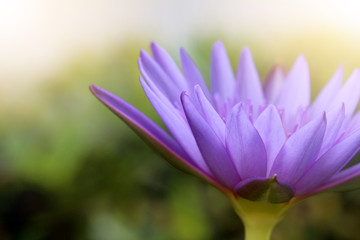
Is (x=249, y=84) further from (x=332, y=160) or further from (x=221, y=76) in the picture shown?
(x=332, y=160)

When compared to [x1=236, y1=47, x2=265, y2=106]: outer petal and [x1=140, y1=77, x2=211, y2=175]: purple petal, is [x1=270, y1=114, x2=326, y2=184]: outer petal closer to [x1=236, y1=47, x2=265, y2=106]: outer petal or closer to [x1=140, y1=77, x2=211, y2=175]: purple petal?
[x1=140, y1=77, x2=211, y2=175]: purple petal

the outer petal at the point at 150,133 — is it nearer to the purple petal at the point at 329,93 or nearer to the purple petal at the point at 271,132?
the purple petal at the point at 271,132

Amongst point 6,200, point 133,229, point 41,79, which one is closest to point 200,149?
point 133,229

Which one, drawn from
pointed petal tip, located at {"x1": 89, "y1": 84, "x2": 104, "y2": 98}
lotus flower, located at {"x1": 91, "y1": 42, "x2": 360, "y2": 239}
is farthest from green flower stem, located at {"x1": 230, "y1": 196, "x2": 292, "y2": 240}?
pointed petal tip, located at {"x1": 89, "y1": 84, "x2": 104, "y2": 98}

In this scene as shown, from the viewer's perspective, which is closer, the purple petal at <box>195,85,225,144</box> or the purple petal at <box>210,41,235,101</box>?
the purple petal at <box>195,85,225,144</box>

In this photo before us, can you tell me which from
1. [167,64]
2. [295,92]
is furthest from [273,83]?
[167,64]

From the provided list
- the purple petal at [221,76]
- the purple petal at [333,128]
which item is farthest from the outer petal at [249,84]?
the purple petal at [333,128]

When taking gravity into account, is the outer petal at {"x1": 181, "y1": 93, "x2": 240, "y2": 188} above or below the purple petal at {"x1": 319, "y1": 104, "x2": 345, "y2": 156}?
above
